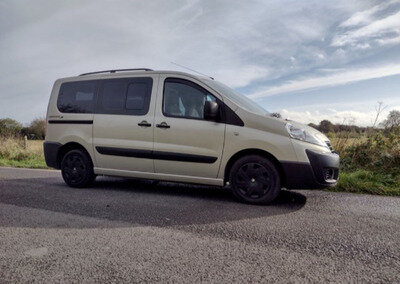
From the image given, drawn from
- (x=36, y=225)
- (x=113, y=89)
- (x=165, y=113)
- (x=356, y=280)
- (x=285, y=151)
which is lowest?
(x=36, y=225)

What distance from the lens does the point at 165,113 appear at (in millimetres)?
4793

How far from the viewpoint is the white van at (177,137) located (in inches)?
165

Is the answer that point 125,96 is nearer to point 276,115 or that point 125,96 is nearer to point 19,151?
point 276,115

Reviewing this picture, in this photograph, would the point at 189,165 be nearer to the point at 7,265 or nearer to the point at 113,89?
the point at 113,89

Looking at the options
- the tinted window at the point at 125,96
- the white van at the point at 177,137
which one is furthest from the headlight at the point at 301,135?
the tinted window at the point at 125,96

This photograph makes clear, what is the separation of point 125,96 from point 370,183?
15.5 feet

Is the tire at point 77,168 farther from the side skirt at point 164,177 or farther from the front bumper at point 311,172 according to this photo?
the front bumper at point 311,172

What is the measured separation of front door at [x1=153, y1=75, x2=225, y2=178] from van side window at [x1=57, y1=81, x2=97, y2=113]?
57.9 inches

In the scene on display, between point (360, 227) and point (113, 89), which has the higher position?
point (113, 89)

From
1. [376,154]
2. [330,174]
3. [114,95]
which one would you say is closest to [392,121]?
[376,154]

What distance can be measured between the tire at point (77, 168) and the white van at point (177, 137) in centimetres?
2

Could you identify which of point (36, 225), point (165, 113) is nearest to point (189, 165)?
point (165, 113)

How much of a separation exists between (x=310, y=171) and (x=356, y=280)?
2.13 meters

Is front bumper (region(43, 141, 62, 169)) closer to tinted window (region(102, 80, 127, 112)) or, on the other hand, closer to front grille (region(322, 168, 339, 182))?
tinted window (region(102, 80, 127, 112))
